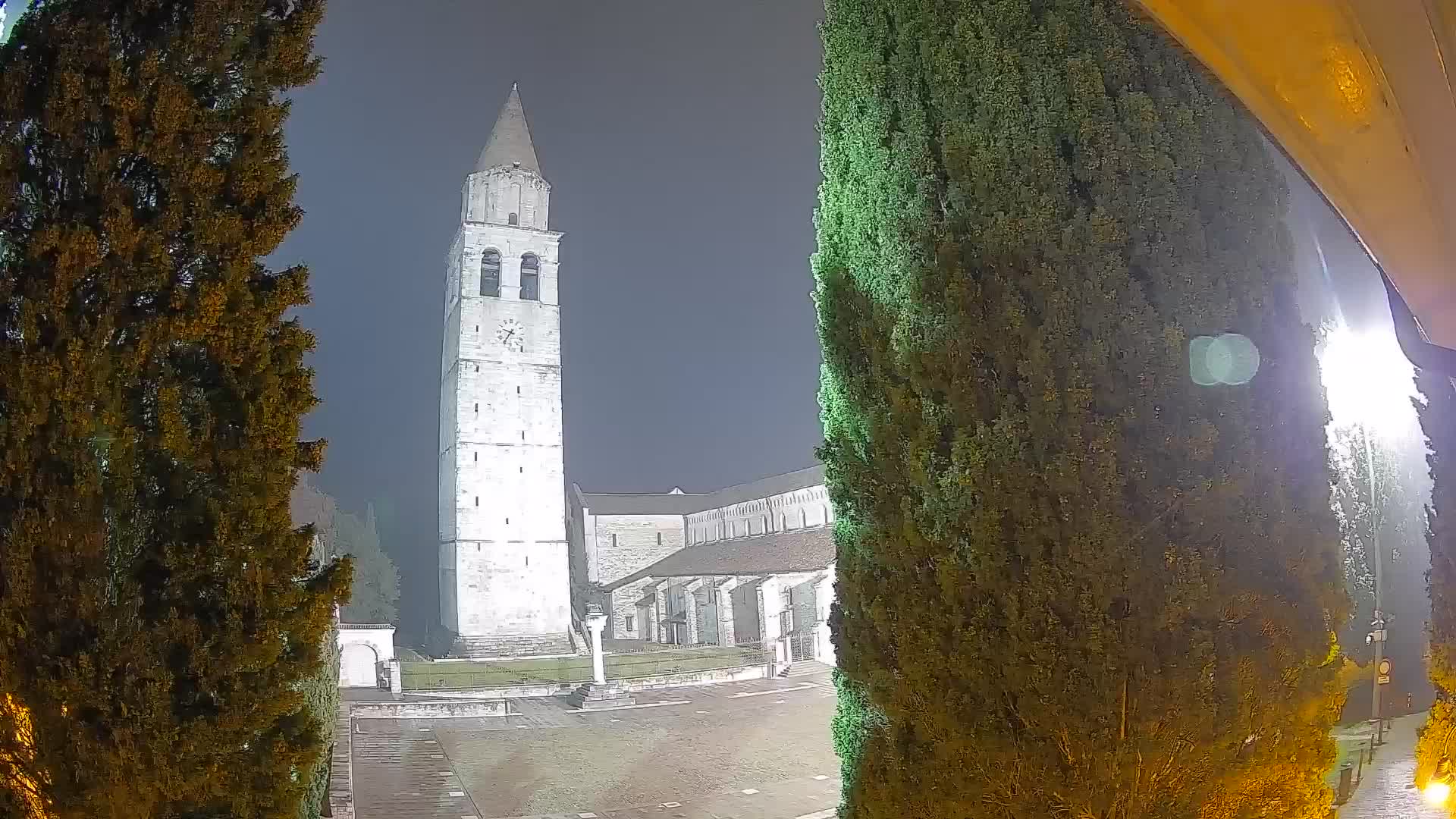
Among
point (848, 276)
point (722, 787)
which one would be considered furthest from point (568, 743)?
point (848, 276)

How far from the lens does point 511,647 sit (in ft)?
131

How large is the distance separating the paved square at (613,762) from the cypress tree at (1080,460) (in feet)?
30.9

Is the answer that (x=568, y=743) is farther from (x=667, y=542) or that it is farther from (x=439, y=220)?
(x=439, y=220)

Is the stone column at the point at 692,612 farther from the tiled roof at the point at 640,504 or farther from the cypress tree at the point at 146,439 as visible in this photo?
the cypress tree at the point at 146,439

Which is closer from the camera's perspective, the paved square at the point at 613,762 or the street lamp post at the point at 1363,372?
the street lamp post at the point at 1363,372

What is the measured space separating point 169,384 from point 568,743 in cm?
1744

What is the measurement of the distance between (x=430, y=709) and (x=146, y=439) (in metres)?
20.6

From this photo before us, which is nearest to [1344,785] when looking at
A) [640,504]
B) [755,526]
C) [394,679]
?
[394,679]

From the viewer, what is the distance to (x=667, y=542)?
5375 centimetres

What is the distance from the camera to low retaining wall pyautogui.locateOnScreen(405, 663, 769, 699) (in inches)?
993

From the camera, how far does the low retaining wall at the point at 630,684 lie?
2522 centimetres

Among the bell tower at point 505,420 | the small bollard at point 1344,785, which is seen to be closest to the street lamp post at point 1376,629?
the small bollard at point 1344,785

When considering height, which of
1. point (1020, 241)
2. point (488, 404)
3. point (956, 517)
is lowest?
point (956, 517)

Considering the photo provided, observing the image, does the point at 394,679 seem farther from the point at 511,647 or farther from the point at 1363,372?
the point at 1363,372
